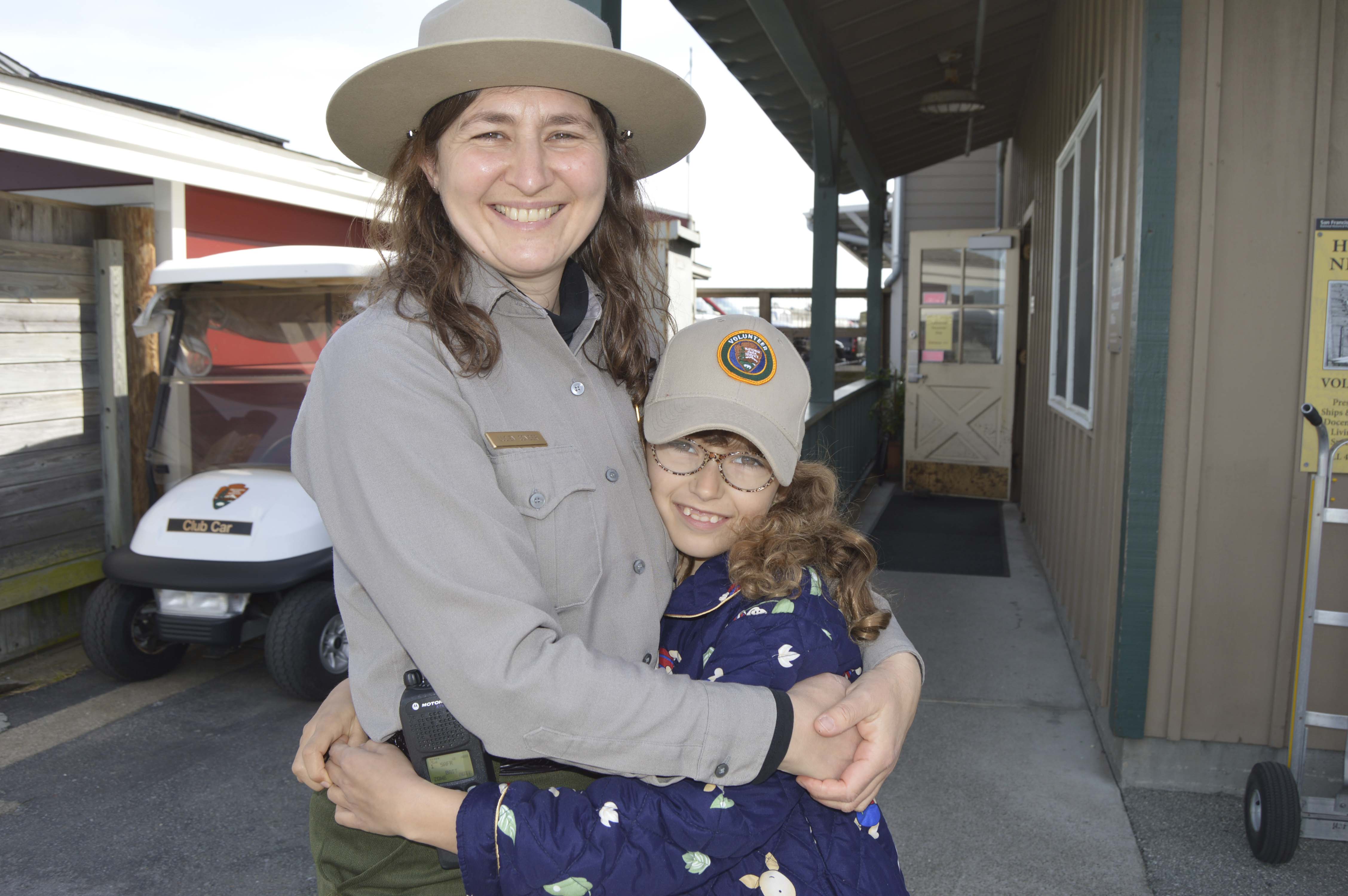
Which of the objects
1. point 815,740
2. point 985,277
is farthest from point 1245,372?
point 985,277

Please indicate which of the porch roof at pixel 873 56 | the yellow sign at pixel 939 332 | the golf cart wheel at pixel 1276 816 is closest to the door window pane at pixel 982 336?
the yellow sign at pixel 939 332

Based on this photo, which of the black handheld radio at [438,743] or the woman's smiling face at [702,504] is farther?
the woman's smiling face at [702,504]

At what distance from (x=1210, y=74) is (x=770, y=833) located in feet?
9.71

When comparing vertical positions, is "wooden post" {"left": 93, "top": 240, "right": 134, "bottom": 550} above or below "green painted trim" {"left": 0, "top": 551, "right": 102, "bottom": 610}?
above

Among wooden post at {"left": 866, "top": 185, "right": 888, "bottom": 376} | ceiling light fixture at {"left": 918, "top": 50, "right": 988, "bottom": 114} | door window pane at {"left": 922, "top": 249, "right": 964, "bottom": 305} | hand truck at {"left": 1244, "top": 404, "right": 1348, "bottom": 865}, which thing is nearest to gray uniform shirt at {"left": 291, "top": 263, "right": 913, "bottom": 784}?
hand truck at {"left": 1244, "top": 404, "right": 1348, "bottom": 865}

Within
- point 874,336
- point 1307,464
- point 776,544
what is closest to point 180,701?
point 776,544

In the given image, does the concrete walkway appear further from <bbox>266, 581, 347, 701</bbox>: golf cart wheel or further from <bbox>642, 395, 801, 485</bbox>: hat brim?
<bbox>266, 581, 347, 701</bbox>: golf cart wheel

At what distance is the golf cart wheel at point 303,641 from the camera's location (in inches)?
168

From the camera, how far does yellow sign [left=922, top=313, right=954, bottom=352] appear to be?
29.7 feet

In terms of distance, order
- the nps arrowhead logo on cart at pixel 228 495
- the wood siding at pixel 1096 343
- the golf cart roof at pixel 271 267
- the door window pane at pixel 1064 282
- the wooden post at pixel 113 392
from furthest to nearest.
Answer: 1. the door window pane at pixel 1064 282
2. the wooden post at pixel 113 392
3. the golf cart roof at pixel 271 267
4. the nps arrowhead logo on cart at pixel 228 495
5. the wood siding at pixel 1096 343

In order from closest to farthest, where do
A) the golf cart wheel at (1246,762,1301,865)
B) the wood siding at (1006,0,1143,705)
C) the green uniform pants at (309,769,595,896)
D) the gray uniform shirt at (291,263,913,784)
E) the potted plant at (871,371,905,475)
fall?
the gray uniform shirt at (291,263,913,784)
the green uniform pants at (309,769,595,896)
the golf cart wheel at (1246,762,1301,865)
the wood siding at (1006,0,1143,705)
the potted plant at (871,371,905,475)

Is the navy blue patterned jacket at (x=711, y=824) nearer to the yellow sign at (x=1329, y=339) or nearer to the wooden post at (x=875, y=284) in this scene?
the yellow sign at (x=1329, y=339)

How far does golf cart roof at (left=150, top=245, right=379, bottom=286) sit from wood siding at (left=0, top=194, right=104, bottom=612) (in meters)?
0.76

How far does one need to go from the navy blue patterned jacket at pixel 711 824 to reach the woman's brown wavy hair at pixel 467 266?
1.46 ft
